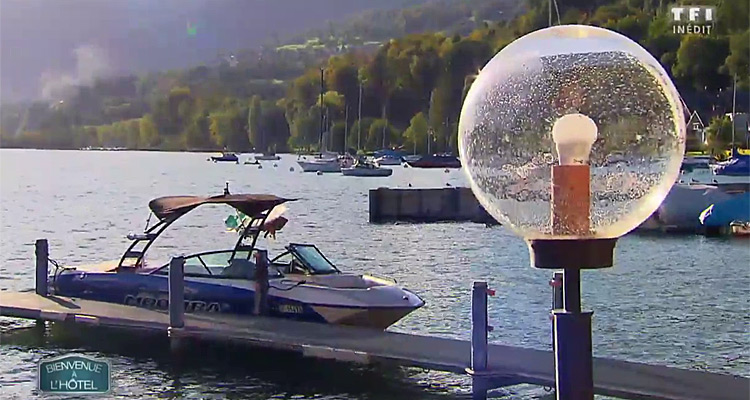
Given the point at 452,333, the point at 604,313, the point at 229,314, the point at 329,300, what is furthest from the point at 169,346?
the point at 604,313

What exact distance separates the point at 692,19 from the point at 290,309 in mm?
127346

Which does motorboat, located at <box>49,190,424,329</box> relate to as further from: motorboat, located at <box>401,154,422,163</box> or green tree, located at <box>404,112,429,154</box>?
green tree, located at <box>404,112,429,154</box>

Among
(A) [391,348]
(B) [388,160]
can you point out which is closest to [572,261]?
(A) [391,348]

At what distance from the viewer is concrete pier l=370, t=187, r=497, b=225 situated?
57.4 meters

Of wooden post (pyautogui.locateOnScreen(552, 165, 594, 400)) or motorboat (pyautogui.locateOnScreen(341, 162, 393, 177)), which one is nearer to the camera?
wooden post (pyautogui.locateOnScreen(552, 165, 594, 400))

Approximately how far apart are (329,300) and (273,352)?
111 centimetres

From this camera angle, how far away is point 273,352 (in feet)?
55.9

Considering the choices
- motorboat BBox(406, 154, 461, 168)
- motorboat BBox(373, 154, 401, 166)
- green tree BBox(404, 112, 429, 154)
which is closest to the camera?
motorboat BBox(406, 154, 461, 168)

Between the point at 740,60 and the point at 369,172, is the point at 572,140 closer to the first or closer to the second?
the point at 369,172

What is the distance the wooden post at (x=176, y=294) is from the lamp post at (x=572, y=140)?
12900 mm

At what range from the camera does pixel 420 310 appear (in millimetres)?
24453

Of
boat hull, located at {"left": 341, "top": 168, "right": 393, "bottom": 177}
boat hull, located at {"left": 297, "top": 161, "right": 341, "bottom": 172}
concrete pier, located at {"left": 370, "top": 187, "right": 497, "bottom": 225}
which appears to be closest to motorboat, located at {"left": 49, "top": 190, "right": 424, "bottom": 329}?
concrete pier, located at {"left": 370, "top": 187, "right": 497, "bottom": 225}

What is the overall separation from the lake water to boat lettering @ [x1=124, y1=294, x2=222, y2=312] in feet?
1.98

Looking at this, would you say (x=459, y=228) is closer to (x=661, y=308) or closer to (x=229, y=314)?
(x=661, y=308)
